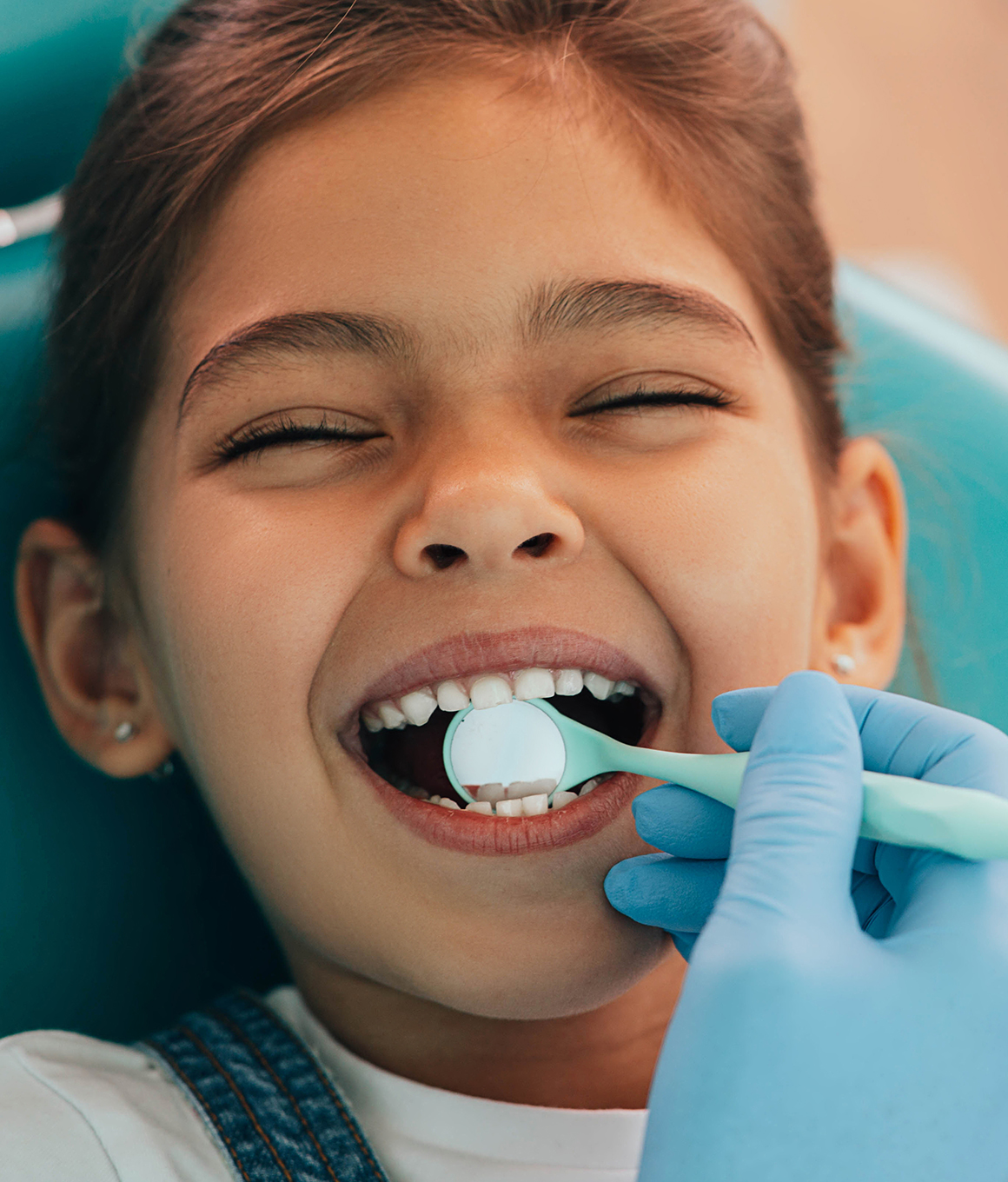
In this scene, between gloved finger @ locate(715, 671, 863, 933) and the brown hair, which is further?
the brown hair

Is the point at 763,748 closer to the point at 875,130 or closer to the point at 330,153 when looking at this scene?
the point at 330,153

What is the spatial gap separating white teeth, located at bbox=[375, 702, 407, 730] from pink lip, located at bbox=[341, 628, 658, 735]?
0.04 feet

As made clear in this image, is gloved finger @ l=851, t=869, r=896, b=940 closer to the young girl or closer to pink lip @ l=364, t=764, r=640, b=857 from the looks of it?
the young girl

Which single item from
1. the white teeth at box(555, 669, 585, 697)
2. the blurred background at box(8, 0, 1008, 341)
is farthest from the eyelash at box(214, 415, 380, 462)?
the blurred background at box(8, 0, 1008, 341)

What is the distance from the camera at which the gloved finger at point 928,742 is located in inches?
26.9

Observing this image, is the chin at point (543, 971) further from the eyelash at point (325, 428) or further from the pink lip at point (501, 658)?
the eyelash at point (325, 428)

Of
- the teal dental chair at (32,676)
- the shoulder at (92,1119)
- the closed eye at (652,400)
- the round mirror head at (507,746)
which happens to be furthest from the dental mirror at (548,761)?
the teal dental chair at (32,676)

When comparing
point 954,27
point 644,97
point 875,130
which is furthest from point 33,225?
point 954,27

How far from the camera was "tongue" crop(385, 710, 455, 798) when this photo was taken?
3.20ft

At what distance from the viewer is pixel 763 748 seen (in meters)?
0.67

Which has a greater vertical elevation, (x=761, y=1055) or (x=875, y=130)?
(x=875, y=130)

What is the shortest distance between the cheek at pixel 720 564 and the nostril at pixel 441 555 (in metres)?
0.11

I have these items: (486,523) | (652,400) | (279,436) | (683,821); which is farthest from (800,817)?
(279,436)

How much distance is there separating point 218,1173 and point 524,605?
1.59 ft
